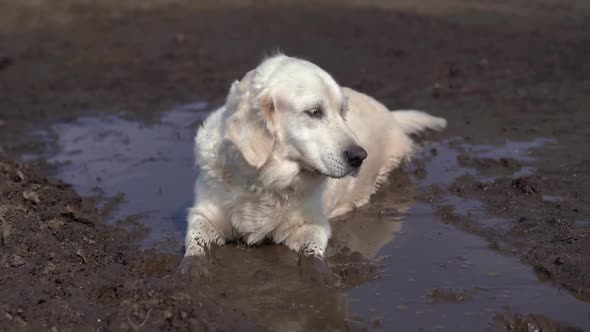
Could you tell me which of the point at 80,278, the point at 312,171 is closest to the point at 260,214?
the point at 312,171

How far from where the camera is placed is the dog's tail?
7.16 m

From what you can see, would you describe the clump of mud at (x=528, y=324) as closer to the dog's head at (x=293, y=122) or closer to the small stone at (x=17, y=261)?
the dog's head at (x=293, y=122)

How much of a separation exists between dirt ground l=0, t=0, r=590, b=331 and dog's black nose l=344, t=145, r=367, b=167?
615mm

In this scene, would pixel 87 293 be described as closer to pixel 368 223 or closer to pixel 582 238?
pixel 368 223

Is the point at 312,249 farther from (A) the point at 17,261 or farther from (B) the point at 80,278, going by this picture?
(A) the point at 17,261

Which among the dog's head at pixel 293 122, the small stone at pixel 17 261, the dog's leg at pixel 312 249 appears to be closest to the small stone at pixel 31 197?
the small stone at pixel 17 261

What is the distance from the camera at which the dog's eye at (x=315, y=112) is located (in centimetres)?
418

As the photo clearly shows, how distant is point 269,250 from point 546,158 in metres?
2.79

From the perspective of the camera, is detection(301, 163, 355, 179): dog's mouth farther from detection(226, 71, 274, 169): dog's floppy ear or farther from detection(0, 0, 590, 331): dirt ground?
detection(0, 0, 590, 331): dirt ground

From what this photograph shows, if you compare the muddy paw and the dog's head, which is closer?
the muddy paw

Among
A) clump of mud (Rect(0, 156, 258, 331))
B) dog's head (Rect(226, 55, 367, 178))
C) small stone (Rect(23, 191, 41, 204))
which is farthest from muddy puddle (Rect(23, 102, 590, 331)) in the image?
dog's head (Rect(226, 55, 367, 178))

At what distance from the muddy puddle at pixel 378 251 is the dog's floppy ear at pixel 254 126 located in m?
0.67

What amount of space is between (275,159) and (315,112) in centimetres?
36

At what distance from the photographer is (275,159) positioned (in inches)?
168
